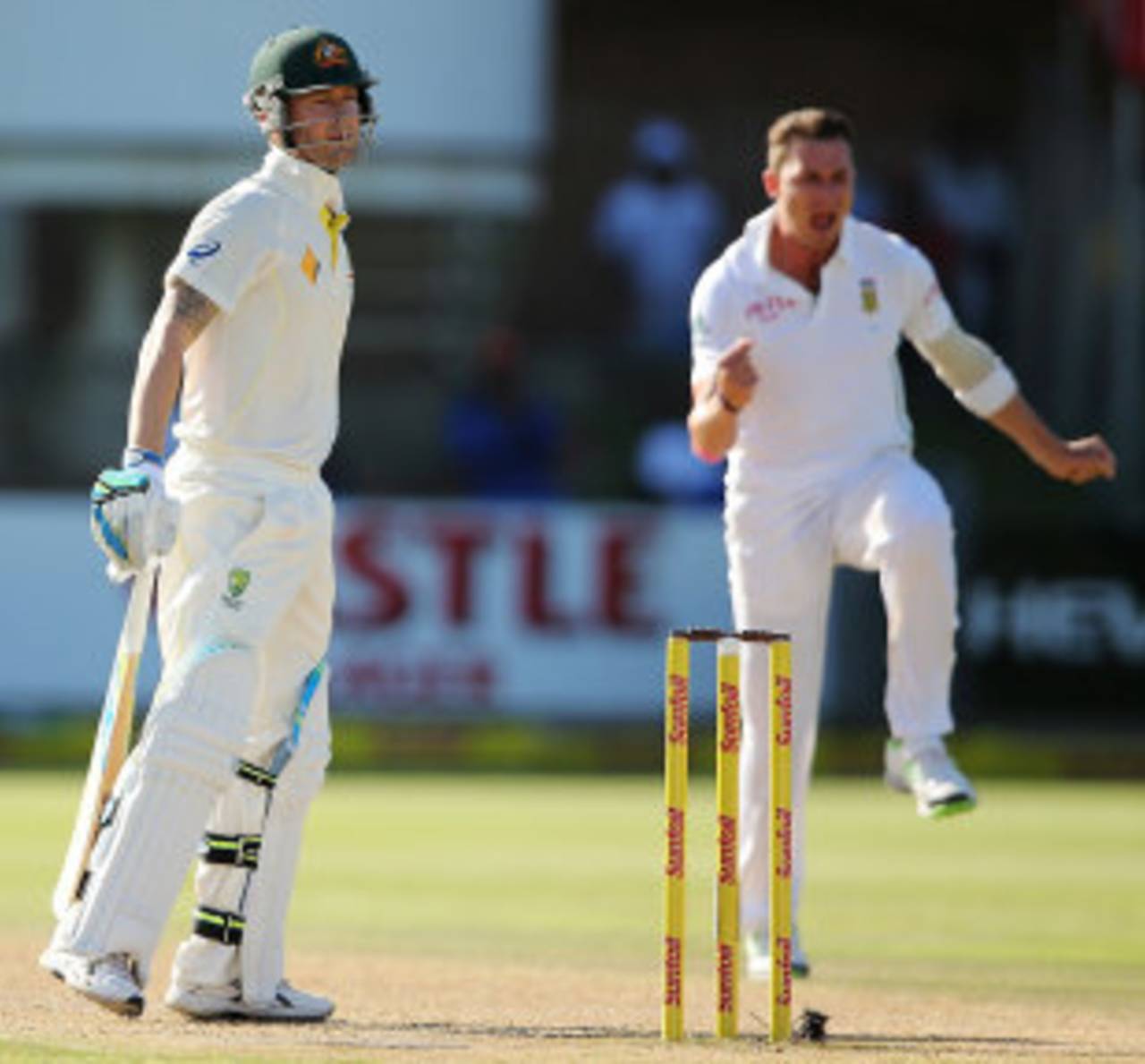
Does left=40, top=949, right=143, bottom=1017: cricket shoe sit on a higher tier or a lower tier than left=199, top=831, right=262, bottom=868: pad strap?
lower

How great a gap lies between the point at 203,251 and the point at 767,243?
5.23 feet

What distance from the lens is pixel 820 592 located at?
23.6ft

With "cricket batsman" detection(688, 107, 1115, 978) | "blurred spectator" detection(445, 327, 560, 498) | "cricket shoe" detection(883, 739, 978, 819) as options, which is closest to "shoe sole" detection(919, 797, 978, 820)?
"cricket shoe" detection(883, 739, 978, 819)

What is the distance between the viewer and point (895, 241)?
7.28 m

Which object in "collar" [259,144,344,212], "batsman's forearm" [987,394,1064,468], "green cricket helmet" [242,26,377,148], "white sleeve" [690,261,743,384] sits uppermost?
"green cricket helmet" [242,26,377,148]

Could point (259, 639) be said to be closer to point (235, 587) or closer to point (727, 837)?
point (235, 587)

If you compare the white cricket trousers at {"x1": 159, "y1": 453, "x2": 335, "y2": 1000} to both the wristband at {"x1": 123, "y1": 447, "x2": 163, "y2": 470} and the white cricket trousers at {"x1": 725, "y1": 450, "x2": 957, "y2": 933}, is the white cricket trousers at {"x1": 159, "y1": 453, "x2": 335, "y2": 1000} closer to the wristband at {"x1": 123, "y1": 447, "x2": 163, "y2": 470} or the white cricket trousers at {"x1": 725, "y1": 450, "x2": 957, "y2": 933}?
the wristband at {"x1": 123, "y1": 447, "x2": 163, "y2": 470}

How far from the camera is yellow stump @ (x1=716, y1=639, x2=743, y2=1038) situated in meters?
5.85

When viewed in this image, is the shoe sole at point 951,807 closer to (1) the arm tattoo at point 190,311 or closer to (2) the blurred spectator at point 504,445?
(1) the arm tattoo at point 190,311

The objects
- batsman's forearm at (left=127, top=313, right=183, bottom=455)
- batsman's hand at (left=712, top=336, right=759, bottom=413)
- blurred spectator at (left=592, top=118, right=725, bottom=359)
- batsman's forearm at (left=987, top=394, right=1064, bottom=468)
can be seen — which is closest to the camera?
batsman's forearm at (left=127, top=313, right=183, bottom=455)

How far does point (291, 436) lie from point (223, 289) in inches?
10.6

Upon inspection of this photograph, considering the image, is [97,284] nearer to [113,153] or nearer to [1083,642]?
[113,153]

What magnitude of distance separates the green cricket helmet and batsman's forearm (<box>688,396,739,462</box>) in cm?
98

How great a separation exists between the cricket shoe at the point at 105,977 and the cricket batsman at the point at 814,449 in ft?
5.48
